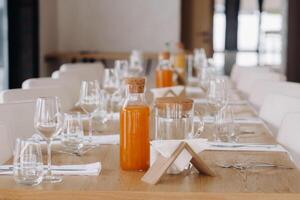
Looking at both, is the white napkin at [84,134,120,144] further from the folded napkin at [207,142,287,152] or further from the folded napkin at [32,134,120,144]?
the folded napkin at [207,142,287,152]

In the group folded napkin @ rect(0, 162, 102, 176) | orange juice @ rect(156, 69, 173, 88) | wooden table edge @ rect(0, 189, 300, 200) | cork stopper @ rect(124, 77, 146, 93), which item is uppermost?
cork stopper @ rect(124, 77, 146, 93)

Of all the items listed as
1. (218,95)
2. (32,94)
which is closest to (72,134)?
(218,95)

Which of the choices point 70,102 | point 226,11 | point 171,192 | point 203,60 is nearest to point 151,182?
point 171,192

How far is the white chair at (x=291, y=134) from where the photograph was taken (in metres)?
2.57

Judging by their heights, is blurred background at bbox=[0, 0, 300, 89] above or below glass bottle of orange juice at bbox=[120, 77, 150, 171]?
above

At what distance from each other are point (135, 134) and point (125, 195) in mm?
285

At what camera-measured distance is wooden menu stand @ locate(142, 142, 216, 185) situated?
5.95 feet

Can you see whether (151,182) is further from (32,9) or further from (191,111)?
(32,9)

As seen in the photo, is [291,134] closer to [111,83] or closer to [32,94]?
[111,83]

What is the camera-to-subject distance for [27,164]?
1813 mm

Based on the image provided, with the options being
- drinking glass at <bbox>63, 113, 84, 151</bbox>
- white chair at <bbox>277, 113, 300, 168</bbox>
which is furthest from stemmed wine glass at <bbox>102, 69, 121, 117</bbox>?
drinking glass at <bbox>63, 113, 84, 151</bbox>

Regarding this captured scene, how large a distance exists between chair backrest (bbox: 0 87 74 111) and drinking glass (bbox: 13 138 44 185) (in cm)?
148

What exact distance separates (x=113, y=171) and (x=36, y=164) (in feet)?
0.86

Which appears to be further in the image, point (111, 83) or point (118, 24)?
point (118, 24)
